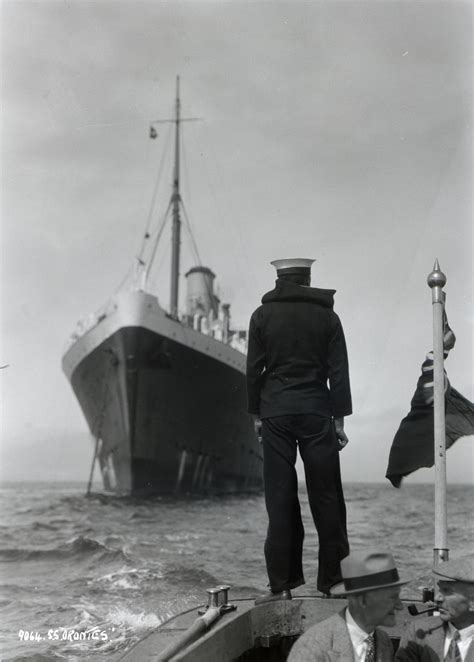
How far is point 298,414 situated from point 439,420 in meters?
0.60

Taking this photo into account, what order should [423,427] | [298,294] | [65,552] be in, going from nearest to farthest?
[298,294]
[423,427]
[65,552]

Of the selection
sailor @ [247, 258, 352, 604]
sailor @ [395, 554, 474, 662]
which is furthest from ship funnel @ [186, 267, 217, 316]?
sailor @ [395, 554, 474, 662]

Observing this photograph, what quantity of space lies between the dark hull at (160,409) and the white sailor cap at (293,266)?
71.2 ft

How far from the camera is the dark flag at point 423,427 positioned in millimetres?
3477

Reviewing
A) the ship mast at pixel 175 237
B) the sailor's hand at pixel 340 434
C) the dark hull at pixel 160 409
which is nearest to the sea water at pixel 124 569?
the sailor's hand at pixel 340 434

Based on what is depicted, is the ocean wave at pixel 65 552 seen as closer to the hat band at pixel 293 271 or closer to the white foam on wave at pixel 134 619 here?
the white foam on wave at pixel 134 619

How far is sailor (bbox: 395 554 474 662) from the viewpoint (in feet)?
6.95

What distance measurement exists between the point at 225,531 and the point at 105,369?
11845 mm

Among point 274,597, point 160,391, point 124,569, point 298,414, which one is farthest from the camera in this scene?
point 160,391

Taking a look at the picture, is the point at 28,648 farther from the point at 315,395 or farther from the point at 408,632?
the point at 408,632

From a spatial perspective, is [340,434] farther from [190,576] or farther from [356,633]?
[190,576]

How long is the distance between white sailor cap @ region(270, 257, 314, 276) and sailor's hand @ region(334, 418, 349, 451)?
0.71 m

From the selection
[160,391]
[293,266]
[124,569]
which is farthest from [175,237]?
[293,266]

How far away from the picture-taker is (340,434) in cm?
329
